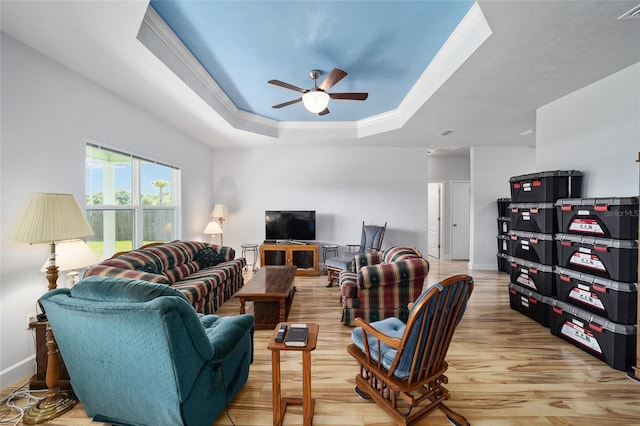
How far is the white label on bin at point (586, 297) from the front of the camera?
2.40 meters

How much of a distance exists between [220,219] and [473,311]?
15.5 ft

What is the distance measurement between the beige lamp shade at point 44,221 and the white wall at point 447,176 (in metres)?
7.16

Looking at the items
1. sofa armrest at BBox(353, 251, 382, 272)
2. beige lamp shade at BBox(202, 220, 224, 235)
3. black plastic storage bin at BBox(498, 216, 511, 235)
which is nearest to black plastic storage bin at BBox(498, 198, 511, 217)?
black plastic storage bin at BBox(498, 216, 511, 235)

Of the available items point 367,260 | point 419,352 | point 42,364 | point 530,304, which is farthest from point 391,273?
point 42,364

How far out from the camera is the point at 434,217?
7.37 meters

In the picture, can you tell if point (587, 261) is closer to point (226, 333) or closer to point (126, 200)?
point (226, 333)

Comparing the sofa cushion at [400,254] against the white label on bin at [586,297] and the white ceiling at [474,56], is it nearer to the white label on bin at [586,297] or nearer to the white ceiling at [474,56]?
the white label on bin at [586,297]

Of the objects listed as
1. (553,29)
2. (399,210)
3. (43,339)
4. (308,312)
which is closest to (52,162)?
(43,339)

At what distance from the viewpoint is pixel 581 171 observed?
303 centimetres

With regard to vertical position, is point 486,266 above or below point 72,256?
below

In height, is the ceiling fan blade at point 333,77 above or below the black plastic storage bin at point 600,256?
above

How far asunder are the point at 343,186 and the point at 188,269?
3.47 m

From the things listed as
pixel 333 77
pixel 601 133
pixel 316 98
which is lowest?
pixel 601 133

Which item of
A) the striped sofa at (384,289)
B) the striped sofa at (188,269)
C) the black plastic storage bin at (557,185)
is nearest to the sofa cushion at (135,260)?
the striped sofa at (188,269)
